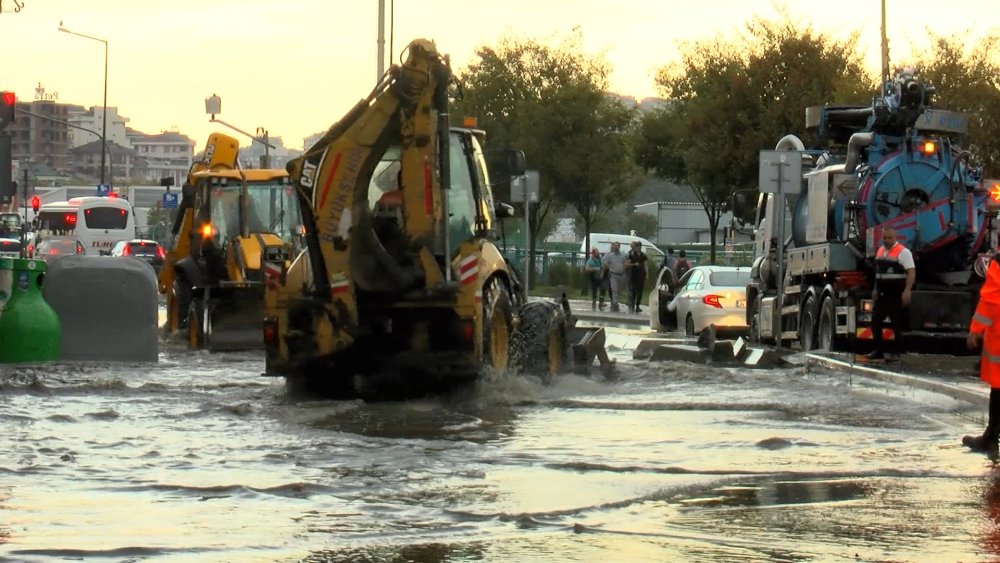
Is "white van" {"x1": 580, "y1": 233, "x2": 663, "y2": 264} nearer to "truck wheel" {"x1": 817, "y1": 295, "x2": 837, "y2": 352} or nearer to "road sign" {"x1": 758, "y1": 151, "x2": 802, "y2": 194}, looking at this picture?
"road sign" {"x1": 758, "y1": 151, "x2": 802, "y2": 194}

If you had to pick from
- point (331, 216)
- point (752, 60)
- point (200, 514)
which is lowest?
point (200, 514)

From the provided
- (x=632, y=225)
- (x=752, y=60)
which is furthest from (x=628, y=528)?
(x=632, y=225)

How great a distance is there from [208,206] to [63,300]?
4.68 m

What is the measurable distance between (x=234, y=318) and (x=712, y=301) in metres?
9.56

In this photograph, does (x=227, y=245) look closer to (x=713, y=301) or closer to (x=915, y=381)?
(x=713, y=301)

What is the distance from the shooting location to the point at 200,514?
875 centimetres

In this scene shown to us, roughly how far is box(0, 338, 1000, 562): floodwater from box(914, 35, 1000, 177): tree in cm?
2352

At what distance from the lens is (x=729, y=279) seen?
3058cm

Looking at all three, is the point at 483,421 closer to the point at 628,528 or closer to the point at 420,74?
the point at 420,74

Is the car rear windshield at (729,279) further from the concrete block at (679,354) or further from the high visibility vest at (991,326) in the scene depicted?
the high visibility vest at (991,326)

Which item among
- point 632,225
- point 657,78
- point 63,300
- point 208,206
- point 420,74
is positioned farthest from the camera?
point 632,225

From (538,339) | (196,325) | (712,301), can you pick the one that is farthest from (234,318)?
(712,301)

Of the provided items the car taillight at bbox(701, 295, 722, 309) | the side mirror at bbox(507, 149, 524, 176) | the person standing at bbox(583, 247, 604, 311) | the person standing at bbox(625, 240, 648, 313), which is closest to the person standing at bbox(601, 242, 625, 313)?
the person standing at bbox(625, 240, 648, 313)

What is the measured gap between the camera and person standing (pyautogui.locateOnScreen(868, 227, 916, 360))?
21.1 meters
